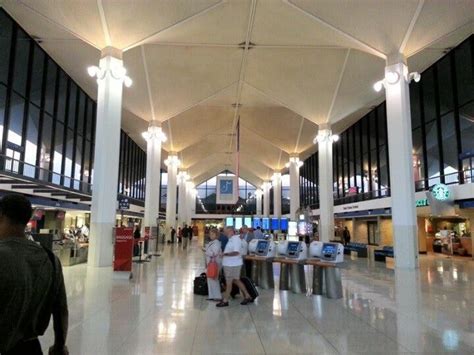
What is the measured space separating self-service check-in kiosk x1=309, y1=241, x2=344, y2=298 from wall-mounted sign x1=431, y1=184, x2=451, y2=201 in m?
11.2

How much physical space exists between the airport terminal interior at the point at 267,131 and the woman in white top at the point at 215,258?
0.20 ft

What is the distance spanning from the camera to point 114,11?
42.0 feet

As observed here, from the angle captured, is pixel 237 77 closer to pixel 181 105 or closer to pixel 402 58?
pixel 181 105

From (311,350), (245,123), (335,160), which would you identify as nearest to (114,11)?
(311,350)

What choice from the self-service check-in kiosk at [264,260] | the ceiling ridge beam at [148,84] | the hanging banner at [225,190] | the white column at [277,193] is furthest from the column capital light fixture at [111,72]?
the white column at [277,193]

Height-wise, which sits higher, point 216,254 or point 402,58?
point 402,58

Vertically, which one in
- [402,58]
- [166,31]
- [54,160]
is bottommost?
[54,160]

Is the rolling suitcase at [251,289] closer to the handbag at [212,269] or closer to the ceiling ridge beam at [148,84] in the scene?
the handbag at [212,269]

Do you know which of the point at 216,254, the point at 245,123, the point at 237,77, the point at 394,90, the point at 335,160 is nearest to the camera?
the point at 216,254

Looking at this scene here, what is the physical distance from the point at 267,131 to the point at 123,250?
857 inches

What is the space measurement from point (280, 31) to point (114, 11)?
6655 mm

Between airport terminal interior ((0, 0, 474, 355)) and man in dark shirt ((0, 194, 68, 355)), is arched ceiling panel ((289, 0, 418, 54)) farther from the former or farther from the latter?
man in dark shirt ((0, 194, 68, 355))

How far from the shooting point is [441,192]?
1698 centimetres

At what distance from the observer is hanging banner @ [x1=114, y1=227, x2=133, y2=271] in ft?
35.4
